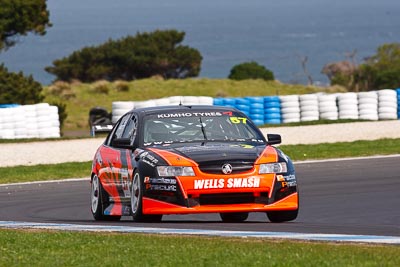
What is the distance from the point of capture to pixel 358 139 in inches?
1331

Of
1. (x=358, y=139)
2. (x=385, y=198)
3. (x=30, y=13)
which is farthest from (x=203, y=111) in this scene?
(x=30, y=13)

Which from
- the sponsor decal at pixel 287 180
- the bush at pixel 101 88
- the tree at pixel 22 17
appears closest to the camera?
the sponsor decal at pixel 287 180

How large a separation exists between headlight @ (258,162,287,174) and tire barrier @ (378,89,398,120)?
89.0ft

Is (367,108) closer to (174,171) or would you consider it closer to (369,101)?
(369,101)

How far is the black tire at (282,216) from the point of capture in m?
14.1

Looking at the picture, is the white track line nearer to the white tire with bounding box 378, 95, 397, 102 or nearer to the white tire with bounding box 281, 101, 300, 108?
the white tire with bounding box 281, 101, 300, 108

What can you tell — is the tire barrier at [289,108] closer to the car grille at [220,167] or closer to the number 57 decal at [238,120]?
the number 57 decal at [238,120]

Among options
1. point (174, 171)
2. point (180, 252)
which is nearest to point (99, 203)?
point (174, 171)

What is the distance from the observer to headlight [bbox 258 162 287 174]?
13.8m

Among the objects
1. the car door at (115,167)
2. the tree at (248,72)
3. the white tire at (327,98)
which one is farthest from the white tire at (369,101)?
the tree at (248,72)

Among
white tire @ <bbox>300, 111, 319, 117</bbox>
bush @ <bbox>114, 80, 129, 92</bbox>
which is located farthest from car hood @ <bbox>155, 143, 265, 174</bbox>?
bush @ <bbox>114, 80, 129, 92</bbox>

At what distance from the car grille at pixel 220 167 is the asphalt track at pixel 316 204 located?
0.56 m

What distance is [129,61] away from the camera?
88.2 m

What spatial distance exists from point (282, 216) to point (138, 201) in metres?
1.60
